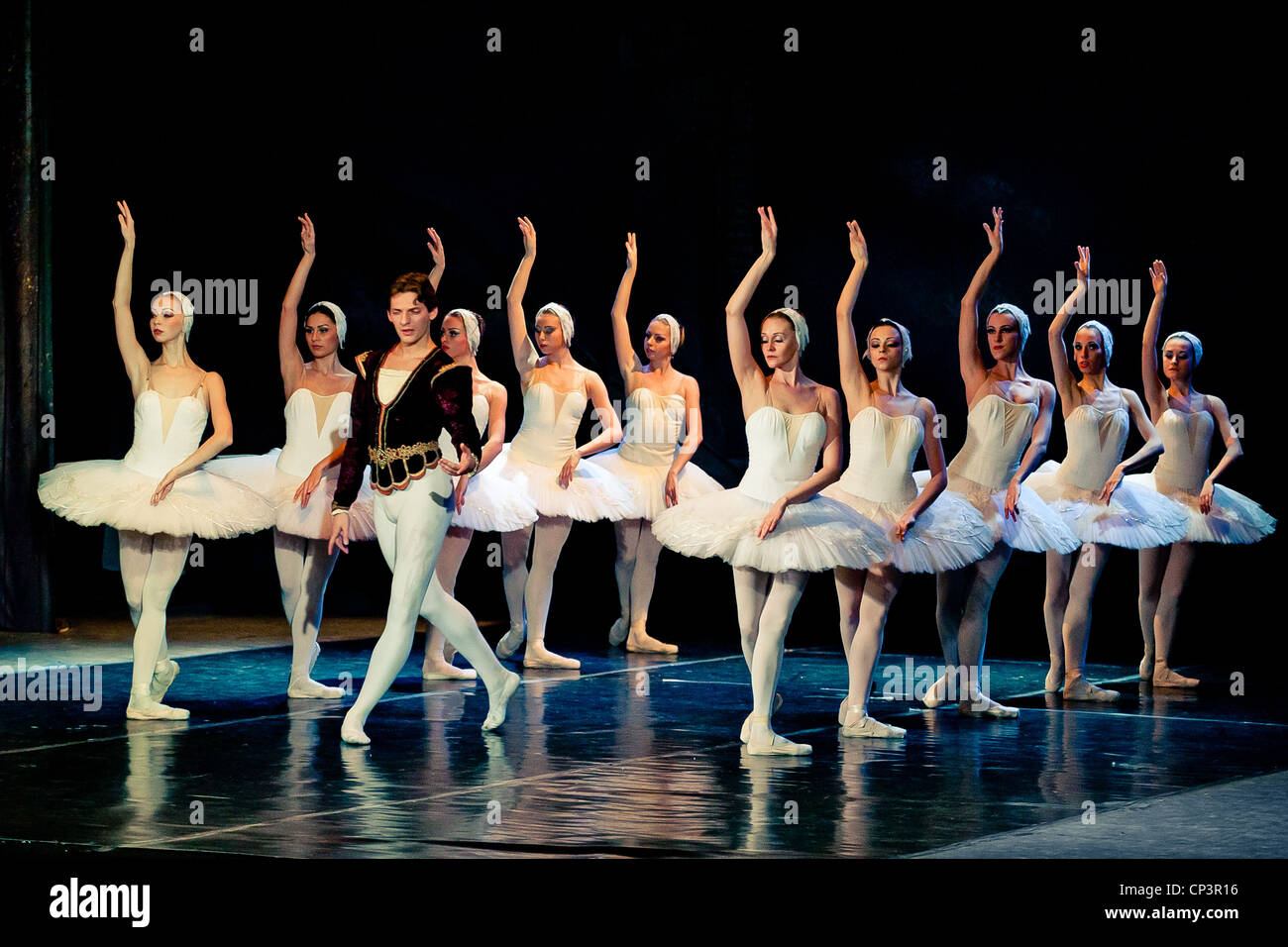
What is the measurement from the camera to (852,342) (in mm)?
6047

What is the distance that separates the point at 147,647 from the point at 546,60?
6573 mm

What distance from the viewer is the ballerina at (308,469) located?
22.9ft

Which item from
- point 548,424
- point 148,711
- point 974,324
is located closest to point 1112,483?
point 974,324

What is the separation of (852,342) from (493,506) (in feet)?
7.22

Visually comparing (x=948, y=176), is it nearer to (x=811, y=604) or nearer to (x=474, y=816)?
(x=811, y=604)

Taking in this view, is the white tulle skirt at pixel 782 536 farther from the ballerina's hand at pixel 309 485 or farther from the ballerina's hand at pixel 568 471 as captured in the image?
the ballerina's hand at pixel 568 471

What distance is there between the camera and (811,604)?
11.2 metres

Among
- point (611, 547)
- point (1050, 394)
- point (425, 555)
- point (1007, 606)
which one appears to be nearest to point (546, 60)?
point (611, 547)

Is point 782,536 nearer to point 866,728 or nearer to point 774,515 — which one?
point 774,515

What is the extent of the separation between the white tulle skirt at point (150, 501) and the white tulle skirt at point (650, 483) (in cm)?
254

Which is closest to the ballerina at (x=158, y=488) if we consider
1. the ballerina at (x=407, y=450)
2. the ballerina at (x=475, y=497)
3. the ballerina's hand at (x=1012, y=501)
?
the ballerina at (x=407, y=450)

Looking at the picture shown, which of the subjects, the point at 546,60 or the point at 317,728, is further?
the point at 546,60

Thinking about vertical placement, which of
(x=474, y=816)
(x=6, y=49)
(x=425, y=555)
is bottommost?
(x=474, y=816)

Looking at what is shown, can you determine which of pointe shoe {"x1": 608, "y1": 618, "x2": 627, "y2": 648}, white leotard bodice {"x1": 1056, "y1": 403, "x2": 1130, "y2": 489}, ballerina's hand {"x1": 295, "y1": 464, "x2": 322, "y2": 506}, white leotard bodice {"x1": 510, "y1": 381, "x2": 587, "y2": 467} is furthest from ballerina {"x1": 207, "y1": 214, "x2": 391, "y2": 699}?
white leotard bodice {"x1": 1056, "y1": 403, "x2": 1130, "y2": 489}
